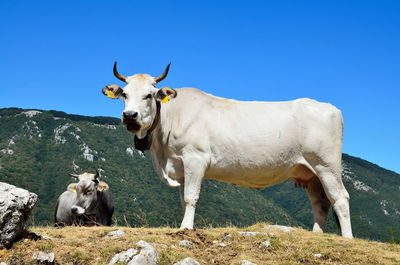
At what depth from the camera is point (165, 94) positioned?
10.1 meters

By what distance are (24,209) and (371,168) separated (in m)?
130

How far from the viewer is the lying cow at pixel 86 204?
49.6 feet

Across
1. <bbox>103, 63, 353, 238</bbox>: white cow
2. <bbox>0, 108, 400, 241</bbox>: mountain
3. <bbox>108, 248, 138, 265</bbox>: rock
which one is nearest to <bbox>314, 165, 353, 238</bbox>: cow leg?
<bbox>103, 63, 353, 238</bbox>: white cow

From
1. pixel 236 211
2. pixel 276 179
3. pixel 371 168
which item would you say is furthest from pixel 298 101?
pixel 371 168

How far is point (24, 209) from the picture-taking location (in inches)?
317

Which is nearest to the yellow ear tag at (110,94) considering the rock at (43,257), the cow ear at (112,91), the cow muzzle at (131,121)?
the cow ear at (112,91)

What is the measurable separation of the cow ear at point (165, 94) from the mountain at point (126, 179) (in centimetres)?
3891

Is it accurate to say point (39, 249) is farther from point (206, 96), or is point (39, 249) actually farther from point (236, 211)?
point (236, 211)

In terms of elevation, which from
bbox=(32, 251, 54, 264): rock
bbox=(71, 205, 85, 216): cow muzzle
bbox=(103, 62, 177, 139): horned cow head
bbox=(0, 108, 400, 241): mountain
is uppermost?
bbox=(0, 108, 400, 241): mountain

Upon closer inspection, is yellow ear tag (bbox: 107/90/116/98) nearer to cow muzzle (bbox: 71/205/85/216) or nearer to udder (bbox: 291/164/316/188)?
udder (bbox: 291/164/316/188)

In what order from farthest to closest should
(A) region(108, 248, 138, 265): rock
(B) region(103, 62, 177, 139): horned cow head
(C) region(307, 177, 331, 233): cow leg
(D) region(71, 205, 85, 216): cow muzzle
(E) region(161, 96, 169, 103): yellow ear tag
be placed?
(D) region(71, 205, 85, 216): cow muzzle < (C) region(307, 177, 331, 233): cow leg < (E) region(161, 96, 169, 103): yellow ear tag < (B) region(103, 62, 177, 139): horned cow head < (A) region(108, 248, 138, 265): rock

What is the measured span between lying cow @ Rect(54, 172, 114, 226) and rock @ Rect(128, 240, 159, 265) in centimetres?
710

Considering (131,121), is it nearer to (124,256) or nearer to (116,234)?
(116,234)

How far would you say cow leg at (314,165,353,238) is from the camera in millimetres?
10562
